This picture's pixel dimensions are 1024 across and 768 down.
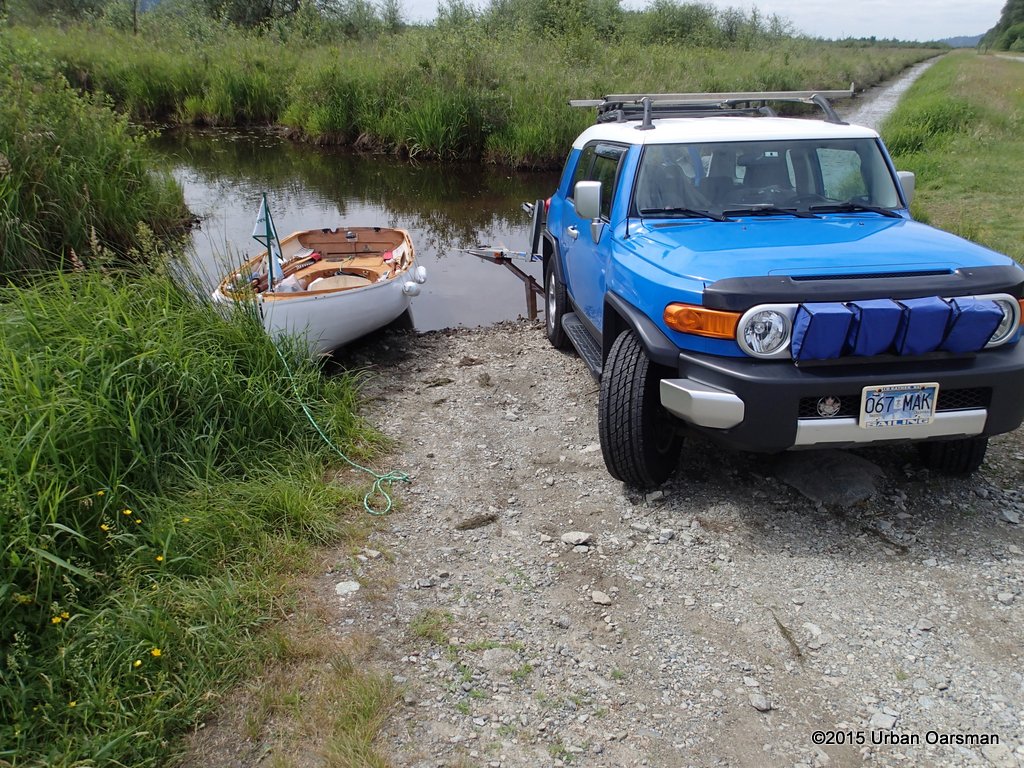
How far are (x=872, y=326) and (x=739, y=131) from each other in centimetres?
203

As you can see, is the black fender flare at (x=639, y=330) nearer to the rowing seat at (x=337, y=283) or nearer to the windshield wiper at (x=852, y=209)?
the windshield wiper at (x=852, y=209)

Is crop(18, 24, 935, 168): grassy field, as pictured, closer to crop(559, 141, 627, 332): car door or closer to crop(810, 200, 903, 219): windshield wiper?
crop(559, 141, 627, 332): car door

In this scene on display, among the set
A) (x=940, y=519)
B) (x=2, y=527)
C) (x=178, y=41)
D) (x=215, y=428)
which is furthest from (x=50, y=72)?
(x=178, y=41)

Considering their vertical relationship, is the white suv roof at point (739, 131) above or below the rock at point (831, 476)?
above

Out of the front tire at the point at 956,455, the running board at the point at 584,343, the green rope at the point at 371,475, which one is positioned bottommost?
the green rope at the point at 371,475

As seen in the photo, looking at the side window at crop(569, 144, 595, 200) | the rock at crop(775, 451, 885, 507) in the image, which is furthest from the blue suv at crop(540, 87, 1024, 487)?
the side window at crop(569, 144, 595, 200)

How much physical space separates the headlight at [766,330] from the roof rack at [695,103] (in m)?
2.19

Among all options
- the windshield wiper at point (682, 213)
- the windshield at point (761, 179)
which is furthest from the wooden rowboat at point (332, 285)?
the windshield at point (761, 179)

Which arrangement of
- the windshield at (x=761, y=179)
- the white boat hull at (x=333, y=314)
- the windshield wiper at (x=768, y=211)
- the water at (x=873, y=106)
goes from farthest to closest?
the water at (x=873, y=106)
the white boat hull at (x=333, y=314)
the windshield at (x=761, y=179)
the windshield wiper at (x=768, y=211)

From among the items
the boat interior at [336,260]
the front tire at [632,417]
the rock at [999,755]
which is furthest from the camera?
the boat interior at [336,260]

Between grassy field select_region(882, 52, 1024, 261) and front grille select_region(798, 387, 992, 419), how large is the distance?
5.65 m

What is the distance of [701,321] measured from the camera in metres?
3.60

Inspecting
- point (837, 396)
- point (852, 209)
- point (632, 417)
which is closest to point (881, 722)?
point (837, 396)

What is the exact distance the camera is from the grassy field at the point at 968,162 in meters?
9.96
